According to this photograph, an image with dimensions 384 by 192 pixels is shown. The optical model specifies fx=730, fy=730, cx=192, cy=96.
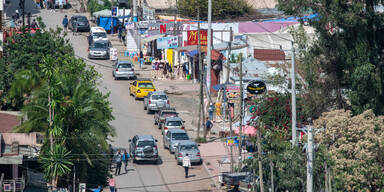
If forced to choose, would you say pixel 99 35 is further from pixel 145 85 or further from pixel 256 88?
pixel 256 88

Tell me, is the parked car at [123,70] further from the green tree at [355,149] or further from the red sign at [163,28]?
the green tree at [355,149]

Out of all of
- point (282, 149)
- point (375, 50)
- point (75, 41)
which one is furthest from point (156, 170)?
A: point (75, 41)

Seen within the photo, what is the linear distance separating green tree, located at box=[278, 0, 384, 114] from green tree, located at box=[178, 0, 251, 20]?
39.3 meters

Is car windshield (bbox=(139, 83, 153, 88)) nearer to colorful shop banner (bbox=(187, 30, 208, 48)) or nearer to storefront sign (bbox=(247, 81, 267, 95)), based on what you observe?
colorful shop banner (bbox=(187, 30, 208, 48))

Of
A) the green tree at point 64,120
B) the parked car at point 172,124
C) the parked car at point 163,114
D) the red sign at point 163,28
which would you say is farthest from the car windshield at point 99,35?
the green tree at point 64,120

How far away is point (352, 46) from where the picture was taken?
44.4 meters

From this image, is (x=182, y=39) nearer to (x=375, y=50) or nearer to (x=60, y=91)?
(x=375, y=50)

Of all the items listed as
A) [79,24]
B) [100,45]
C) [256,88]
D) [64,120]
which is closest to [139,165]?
[256,88]

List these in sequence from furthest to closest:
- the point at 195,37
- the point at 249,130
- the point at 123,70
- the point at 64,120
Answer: the point at 195,37 < the point at 123,70 < the point at 249,130 < the point at 64,120

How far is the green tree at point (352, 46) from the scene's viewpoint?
42.8 meters

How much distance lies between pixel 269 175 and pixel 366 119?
748cm

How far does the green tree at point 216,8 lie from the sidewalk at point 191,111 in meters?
12.4

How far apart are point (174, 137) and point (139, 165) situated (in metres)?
3.04

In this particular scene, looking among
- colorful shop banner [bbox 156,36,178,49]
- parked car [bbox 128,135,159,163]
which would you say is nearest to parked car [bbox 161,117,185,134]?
parked car [bbox 128,135,159,163]
